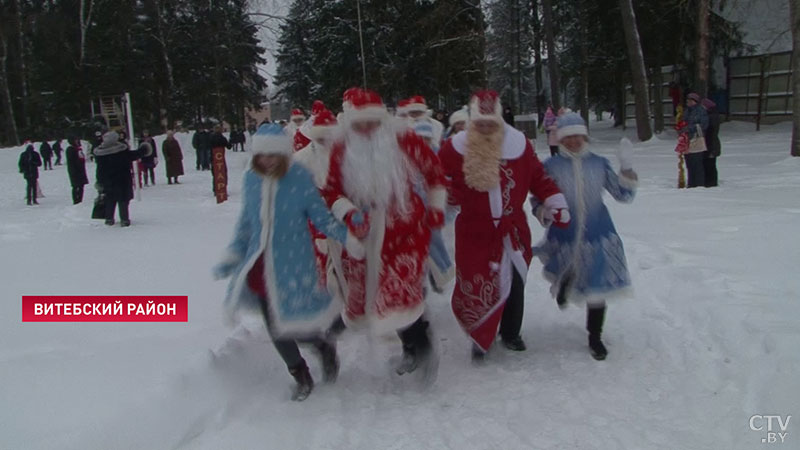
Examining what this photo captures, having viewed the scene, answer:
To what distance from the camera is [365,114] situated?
3.82 metres

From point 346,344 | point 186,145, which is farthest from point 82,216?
point 186,145

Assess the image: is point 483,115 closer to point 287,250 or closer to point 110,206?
point 287,250

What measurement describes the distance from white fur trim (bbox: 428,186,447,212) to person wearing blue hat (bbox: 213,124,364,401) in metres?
0.55

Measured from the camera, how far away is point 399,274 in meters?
3.80

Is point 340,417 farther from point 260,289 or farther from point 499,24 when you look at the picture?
point 499,24

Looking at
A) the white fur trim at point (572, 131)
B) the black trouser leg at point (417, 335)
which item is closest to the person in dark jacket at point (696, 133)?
the white fur trim at point (572, 131)

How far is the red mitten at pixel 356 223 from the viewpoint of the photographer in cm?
374

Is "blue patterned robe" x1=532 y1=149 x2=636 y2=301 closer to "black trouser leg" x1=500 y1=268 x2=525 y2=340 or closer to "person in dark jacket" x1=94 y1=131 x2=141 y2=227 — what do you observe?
"black trouser leg" x1=500 y1=268 x2=525 y2=340

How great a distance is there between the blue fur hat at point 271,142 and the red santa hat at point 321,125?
1.31m

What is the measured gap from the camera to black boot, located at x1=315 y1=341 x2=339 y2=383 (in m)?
4.16

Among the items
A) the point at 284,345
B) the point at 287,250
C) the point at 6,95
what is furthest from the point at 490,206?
the point at 6,95

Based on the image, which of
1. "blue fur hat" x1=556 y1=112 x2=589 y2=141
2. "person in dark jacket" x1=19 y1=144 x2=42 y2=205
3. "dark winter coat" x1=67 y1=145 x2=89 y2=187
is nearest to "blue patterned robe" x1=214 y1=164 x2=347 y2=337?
"blue fur hat" x1=556 y1=112 x2=589 y2=141

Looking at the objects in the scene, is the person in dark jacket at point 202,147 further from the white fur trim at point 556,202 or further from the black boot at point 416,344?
the white fur trim at point 556,202

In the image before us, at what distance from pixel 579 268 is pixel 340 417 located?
1.89 meters
